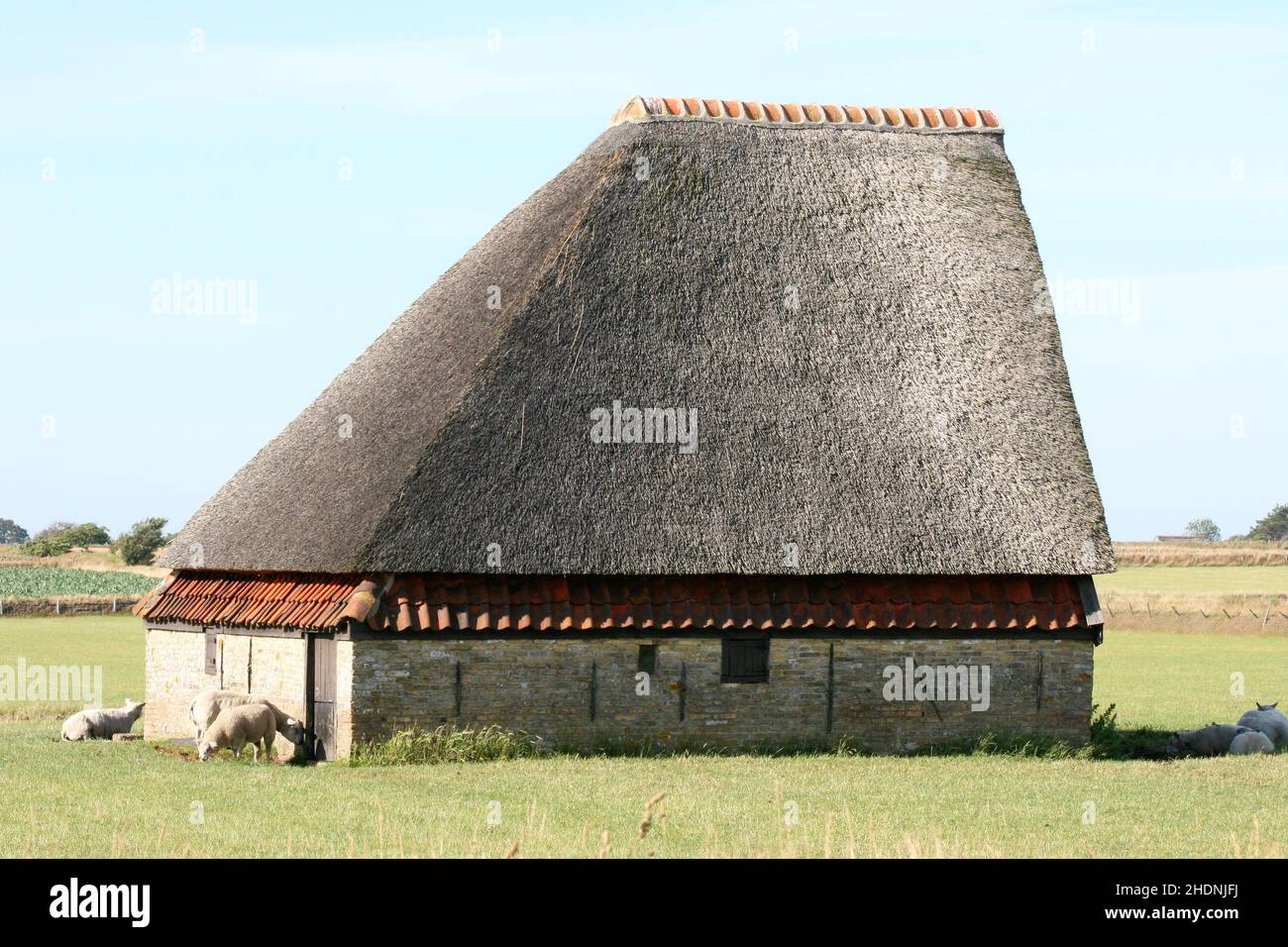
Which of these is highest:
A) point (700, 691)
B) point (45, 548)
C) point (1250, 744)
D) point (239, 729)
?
point (45, 548)

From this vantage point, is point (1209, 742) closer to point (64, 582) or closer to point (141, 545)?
point (64, 582)

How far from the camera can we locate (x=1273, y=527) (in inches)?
5089

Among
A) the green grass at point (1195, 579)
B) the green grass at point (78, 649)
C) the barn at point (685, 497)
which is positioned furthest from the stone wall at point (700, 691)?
the green grass at point (1195, 579)

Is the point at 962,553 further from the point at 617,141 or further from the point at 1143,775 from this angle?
the point at 617,141

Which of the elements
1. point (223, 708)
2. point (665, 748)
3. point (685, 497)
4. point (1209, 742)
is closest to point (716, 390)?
point (685, 497)

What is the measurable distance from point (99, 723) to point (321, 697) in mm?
6320

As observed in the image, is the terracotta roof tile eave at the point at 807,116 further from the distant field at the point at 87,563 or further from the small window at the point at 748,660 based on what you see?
the distant field at the point at 87,563

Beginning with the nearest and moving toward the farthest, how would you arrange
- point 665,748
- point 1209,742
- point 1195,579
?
1. point 665,748
2. point 1209,742
3. point 1195,579

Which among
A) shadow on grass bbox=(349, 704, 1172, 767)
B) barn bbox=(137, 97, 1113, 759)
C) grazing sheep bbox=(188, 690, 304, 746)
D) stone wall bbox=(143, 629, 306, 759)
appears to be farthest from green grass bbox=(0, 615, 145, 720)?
shadow on grass bbox=(349, 704, 1172, 767)

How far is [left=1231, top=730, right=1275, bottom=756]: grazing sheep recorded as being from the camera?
25.5 m

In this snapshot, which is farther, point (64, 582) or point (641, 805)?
point (64, 582)

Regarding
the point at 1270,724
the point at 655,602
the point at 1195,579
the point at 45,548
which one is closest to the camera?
the point at 655,602

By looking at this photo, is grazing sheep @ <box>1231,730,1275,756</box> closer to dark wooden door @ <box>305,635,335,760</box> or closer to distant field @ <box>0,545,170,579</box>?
dark wooden door @ <box>305,635,335,760</box>

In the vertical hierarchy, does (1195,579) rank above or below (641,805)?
above
